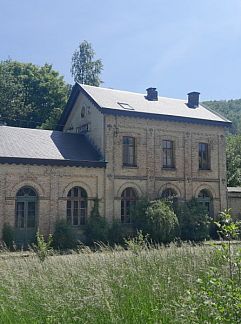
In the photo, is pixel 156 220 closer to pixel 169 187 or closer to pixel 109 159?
pixel 169 187

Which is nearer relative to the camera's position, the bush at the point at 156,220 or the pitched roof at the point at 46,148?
the pitched roof at the point at 46,148

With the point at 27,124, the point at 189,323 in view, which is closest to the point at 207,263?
the point at 189,323

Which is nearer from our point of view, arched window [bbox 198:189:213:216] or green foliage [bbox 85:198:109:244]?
green foliage [bbox 85:198:109:244]

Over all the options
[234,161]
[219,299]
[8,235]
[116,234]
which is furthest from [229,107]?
[219,299]

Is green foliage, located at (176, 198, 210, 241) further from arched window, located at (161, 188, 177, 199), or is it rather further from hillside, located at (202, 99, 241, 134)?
hillside, located at (202, 99, 241, 134)

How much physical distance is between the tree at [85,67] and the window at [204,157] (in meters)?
18.4

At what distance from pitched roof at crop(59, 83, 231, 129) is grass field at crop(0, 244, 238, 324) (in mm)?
17223

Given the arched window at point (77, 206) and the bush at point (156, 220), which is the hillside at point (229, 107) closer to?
the bush at point (156, 220)

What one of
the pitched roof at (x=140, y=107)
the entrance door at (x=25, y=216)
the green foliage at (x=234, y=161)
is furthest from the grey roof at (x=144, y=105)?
the green foliage at (x=234, y=161)

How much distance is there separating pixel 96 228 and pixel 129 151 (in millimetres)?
5614

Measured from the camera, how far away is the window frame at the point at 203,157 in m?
27.8

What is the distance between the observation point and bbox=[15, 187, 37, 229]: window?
20.6m

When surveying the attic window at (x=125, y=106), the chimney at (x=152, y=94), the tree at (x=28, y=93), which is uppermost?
the tree at (x=28, y=93)

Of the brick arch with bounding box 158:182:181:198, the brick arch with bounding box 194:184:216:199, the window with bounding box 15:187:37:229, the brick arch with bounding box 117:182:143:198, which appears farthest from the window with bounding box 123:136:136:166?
the window with bounding box 15:187:37:229
